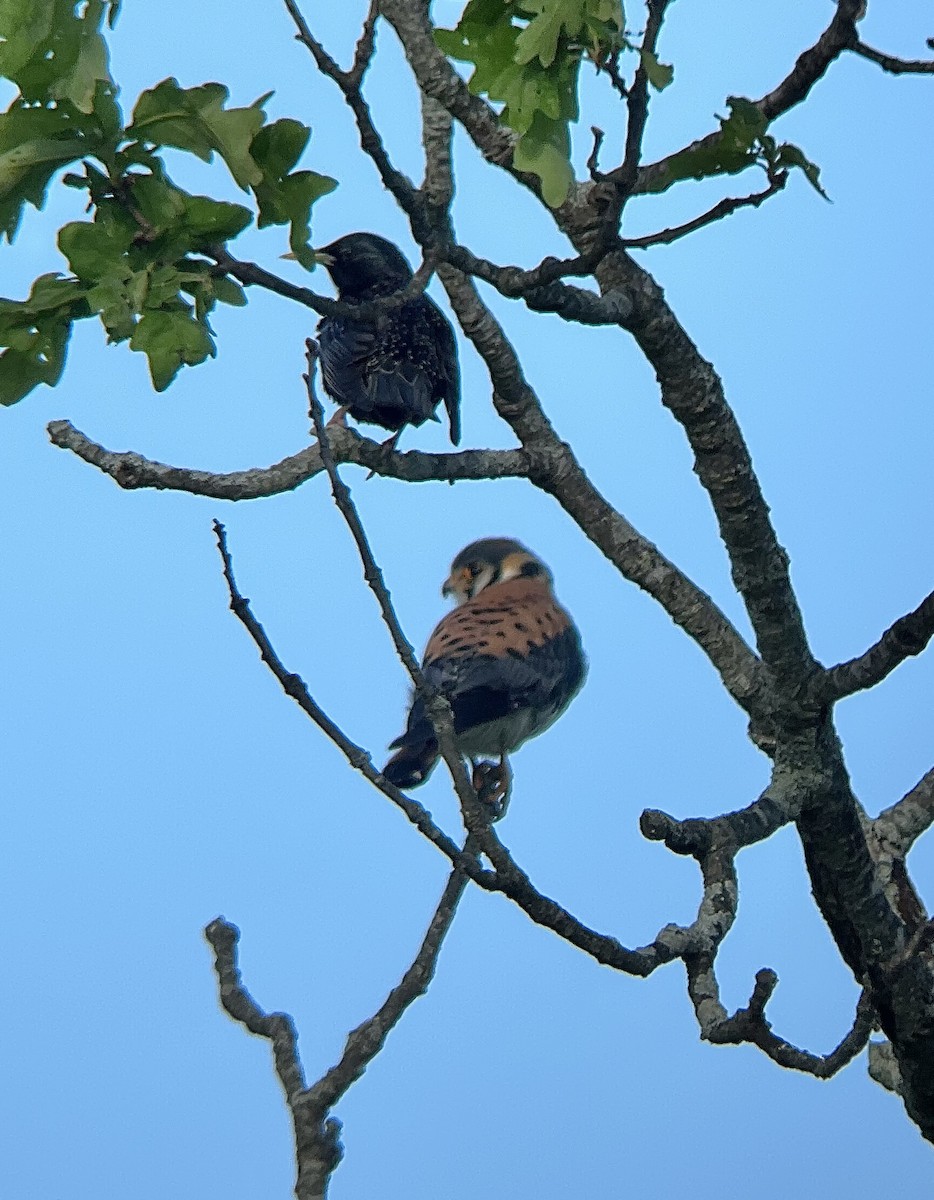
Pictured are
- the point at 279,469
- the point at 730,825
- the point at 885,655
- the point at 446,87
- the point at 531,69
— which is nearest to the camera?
the point at 531,69

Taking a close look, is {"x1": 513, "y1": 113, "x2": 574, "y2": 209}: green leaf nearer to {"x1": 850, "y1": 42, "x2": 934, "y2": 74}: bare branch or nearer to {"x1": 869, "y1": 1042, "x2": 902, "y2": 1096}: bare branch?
{"x1": 850, "y1": 42, "x2": 934, "y2": 74}: bare branch

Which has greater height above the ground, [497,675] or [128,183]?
[497,675]

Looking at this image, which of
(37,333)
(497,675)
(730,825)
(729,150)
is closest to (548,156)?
(729,150)

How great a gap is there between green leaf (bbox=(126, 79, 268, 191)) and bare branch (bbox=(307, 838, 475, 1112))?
131 centimetres

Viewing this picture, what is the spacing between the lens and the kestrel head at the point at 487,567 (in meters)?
7.42

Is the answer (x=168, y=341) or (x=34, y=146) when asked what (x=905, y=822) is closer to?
(x=168, y=341)

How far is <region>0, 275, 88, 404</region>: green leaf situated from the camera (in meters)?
2.86

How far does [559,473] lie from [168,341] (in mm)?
1788

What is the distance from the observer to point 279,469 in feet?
13.2

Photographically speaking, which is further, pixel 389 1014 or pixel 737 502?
pixel 737 502

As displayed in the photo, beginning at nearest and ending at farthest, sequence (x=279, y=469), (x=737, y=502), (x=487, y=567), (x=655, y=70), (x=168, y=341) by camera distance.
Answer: (x=655, y=70)
(x=168, y=341)
(x=737, y=502)
(x=279, y=469)
(x=487, y=567)

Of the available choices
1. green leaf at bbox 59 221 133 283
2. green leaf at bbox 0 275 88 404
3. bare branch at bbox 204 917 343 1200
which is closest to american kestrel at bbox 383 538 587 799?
bare branch at bbox 204 917 343 1200

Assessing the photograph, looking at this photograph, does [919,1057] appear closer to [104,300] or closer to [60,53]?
[104,300]

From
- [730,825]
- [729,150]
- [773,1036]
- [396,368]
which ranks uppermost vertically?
[396,368]
